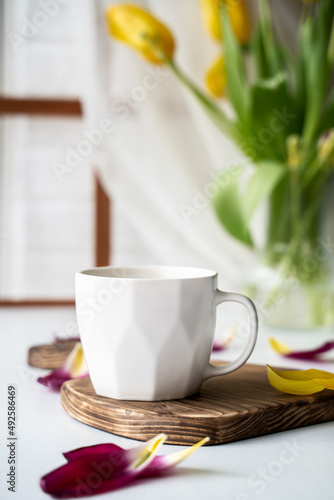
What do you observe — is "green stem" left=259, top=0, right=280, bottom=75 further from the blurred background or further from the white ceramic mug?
the white ceramic mug

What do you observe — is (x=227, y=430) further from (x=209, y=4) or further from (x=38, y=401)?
(x=209, y=4)

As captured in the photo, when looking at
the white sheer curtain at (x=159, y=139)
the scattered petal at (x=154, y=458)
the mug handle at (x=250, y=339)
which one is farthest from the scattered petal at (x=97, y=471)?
the white sheer curtain at (x=159, y=139)

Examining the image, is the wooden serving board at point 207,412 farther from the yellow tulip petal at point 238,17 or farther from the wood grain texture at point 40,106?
the wood grain texture at point 40,106

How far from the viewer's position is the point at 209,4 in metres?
1.15

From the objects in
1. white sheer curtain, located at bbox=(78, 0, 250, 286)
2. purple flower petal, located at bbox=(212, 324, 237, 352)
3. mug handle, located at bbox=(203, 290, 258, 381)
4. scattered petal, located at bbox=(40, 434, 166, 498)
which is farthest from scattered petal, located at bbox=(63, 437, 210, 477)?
white sheer curtain, located at bbox=(78, 0, 250, 286)

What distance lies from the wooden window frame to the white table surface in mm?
976

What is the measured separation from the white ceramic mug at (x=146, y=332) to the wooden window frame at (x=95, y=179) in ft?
3.36

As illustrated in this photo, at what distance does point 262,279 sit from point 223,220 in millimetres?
115

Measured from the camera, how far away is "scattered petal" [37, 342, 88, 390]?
1.92 feet

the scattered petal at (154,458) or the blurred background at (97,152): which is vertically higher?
the blurred background at (97,152)

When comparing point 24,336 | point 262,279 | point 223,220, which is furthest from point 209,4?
point 24,336

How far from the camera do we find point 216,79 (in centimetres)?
125

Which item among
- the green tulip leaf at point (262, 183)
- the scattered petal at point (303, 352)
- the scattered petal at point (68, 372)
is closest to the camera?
the scattered petal at point (68, 372)

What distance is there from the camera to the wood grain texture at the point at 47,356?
671mm
